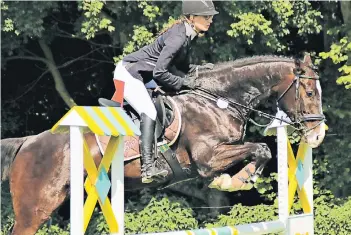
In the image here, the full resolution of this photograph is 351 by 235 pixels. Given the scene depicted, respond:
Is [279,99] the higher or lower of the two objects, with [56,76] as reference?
lower

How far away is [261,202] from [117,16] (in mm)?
3197

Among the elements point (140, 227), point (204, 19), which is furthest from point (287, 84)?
point (140, 227)

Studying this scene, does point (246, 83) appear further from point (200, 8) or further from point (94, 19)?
point (94, 19)

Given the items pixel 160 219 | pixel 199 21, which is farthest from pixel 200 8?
pixel 160 219

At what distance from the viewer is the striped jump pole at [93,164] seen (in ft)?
14.3

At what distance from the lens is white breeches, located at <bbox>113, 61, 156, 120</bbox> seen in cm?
599

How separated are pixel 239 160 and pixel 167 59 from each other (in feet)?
3.05

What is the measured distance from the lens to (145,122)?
600cm

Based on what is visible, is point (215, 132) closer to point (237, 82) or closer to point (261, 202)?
point (237, 82)

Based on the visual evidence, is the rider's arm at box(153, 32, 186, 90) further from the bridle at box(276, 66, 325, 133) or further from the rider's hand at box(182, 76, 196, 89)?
the bridle at box(276, 66, 325, 133)

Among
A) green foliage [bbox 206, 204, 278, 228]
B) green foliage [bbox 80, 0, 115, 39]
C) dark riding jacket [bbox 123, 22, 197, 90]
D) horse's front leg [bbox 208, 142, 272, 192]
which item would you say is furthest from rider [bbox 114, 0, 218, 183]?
green foliage [bbox 206, 204, 278, 228]

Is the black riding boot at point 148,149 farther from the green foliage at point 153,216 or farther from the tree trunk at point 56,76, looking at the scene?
the tree trunk at point 56,76

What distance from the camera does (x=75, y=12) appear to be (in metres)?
11.5

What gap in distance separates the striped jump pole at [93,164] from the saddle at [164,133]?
1.27 m
